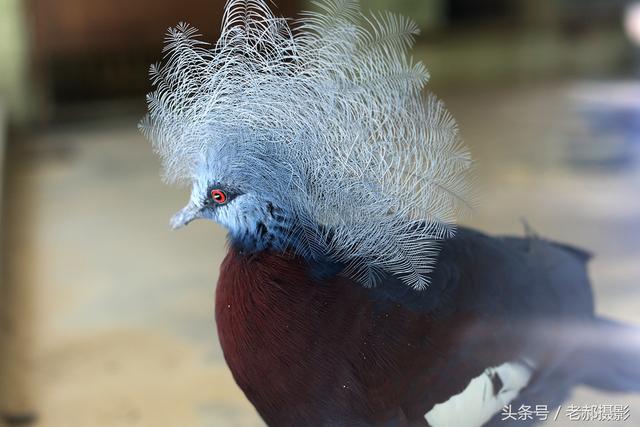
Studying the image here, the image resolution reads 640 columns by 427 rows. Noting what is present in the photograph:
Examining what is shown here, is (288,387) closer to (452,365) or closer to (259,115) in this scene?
(452,365)

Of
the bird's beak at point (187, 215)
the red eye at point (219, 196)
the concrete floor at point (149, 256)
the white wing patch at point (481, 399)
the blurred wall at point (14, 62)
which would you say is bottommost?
the white wing patch at point (481, 399)

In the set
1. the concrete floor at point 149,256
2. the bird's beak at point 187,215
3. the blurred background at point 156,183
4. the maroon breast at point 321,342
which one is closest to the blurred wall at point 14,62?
the blurred background at point 156,183

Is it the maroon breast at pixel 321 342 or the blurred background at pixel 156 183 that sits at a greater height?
the blurred background at pixel 156 183

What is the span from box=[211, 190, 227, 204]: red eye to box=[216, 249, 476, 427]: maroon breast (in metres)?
0.08

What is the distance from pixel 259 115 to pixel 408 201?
22cm

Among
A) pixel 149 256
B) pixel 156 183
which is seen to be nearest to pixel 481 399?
pixel 149 256

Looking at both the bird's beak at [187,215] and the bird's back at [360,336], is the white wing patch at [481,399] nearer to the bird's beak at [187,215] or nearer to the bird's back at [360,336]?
the bird's back at [360,336]

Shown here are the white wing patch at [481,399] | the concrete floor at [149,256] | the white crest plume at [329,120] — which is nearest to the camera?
the white crest plume at [329,120]

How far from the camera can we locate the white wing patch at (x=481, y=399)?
0.98m

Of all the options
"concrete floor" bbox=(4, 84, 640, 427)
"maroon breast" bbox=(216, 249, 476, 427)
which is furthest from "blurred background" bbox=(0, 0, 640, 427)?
"maroon breast" bbox=(216, 249, 476, 427)

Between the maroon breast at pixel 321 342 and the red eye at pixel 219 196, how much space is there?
0.08m

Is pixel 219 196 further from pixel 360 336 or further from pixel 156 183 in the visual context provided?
pixel 156 183

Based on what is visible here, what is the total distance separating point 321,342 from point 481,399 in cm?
25

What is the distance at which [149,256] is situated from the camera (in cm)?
247
